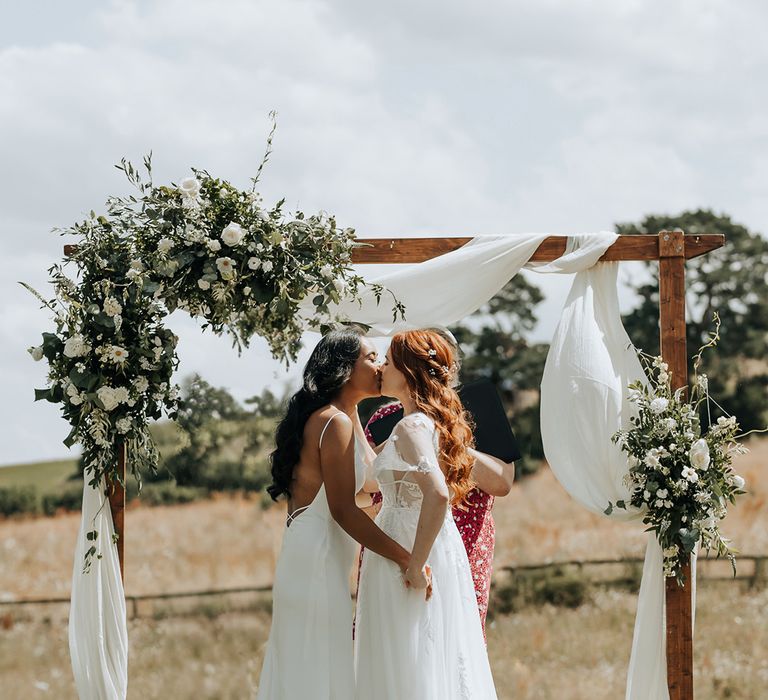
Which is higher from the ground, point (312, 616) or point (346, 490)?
point (346, 490)

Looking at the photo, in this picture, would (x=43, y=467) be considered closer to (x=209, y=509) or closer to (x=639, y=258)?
(x=209, y=509)

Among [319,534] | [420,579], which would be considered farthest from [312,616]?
[420,579]

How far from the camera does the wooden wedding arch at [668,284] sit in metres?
5.10

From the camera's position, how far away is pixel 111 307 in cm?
456

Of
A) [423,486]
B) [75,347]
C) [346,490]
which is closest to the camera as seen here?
[423,486]

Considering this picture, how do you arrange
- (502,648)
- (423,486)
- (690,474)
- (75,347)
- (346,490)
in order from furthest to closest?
(502,648) → (690,474) → (75,347) → (346,490) → (423,486)

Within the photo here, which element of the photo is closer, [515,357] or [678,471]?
[678,471]

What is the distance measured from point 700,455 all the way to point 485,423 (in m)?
0.99

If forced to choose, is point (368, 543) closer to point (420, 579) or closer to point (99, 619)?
point (420, 579)

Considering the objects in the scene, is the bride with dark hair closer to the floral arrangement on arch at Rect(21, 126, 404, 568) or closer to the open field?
the floral arrangement on arch at Rect(21, 126, 404, 568)

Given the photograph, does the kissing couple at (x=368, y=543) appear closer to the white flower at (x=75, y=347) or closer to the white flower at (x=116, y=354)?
the white flower at (x=116, y=354)

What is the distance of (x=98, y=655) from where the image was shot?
4914 millimetres

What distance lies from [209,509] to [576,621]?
15.5 ft

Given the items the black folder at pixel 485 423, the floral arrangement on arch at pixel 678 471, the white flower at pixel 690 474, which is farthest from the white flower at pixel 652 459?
the black folder at pixel 485 423
